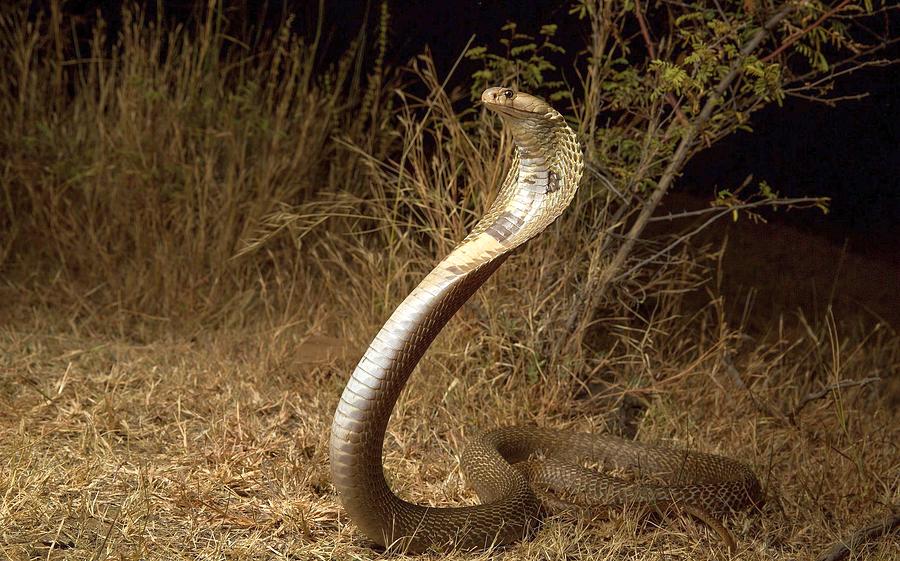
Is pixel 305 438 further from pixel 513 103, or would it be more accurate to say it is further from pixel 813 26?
pixel 813 26

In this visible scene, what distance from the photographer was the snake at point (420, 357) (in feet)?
8.02

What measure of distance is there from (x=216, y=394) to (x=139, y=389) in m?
0.33

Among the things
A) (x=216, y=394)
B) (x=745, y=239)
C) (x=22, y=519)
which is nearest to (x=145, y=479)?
(x=22, y=519)

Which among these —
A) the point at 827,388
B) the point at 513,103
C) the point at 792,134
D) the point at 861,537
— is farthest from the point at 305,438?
the point at 792,134

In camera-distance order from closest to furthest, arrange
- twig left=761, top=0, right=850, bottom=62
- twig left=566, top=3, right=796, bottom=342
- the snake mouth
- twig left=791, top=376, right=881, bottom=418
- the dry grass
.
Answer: the snake mouth
the dry grass
twig left=761, top=0, right=850, bottom=62
twig left=791, top=376, right=881, bottom=418
twig left=566, top=3, right=796, bottom=342

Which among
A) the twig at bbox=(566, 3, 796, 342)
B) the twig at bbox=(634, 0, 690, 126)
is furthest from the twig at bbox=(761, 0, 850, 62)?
the twig at bbox=(634, 0, 690, 126)

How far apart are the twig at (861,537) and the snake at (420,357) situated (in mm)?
378

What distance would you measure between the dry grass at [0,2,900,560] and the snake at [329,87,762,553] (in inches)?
4.8

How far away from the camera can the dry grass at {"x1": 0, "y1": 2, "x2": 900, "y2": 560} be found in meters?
2.94

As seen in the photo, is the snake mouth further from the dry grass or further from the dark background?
the dark background

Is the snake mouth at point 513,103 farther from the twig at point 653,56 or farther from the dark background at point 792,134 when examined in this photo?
the dark background at point 792,134

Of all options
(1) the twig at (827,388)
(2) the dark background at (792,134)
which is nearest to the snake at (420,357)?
(1) the twig at (827,388)

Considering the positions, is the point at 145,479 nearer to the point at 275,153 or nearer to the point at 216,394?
the point at 216,394

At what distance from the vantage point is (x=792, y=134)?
5906 mm
